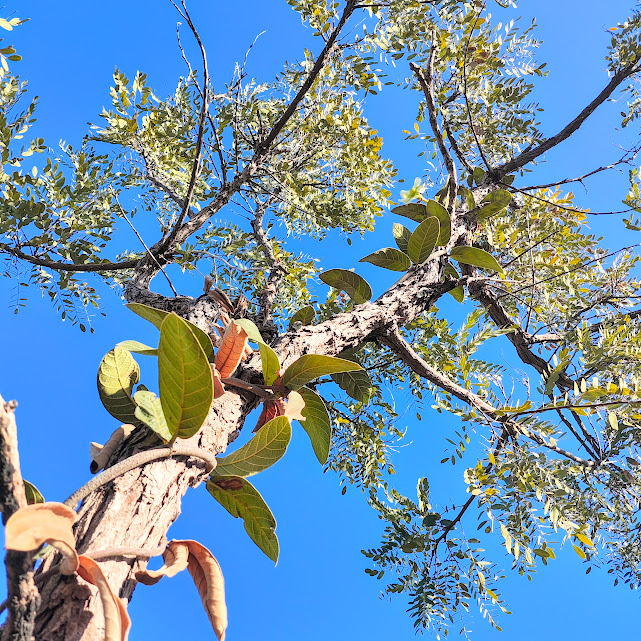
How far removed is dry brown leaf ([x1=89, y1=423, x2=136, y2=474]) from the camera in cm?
110

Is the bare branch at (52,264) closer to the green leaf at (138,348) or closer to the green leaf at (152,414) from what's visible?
the green leaf at (138,348)

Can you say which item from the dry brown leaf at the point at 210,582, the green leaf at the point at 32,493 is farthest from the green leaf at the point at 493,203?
the green leaf at the point at 32,493

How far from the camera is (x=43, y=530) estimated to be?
623 millimetres

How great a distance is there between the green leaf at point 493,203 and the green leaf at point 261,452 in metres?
1.89

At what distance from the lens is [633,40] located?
10.4 ft

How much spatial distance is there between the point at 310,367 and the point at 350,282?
2.83 feet

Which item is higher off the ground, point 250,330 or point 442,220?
point 442,220

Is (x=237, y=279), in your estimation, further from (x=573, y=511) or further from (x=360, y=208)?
(x=573, y=511)

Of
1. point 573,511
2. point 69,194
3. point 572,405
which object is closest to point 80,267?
point 69,194

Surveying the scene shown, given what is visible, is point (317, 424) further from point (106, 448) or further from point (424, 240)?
point (424, 240)

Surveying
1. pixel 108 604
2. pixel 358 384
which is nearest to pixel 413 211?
pixel 358 384

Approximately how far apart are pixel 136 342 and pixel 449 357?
2005 mm

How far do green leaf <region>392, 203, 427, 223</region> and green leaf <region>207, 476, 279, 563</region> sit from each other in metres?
1.78

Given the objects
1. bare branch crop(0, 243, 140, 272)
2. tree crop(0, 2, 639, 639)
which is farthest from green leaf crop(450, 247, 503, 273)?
bare branch crop(0, 243, 140, 272)
